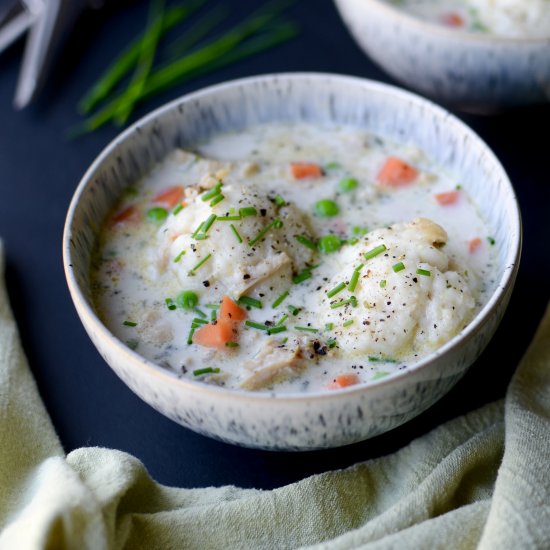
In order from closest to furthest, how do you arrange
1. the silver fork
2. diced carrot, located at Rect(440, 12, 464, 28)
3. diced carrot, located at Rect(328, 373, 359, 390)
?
diced carrot, located at Rect(328, 373, 359, 390)
diced carrot, located at Rect(440, 12, 464, 28)
the silver fork

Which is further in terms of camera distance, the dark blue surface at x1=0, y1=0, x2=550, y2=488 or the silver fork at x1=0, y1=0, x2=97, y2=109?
the silver fork at x1=0, y1=0, x2=97, y2=109

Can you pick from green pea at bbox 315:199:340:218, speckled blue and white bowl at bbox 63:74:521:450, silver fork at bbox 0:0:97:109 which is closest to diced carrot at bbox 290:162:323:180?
green pea at bbox 315:199:340:218

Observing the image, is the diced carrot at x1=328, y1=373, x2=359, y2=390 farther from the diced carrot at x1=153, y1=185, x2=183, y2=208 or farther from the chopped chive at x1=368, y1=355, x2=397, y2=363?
the diced carrot at x1=153, y1=185, x2=183, y2=208

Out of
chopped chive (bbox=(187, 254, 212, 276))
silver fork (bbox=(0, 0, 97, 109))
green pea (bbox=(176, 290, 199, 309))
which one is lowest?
green pea (bbox=(176, 290, 199, 309))

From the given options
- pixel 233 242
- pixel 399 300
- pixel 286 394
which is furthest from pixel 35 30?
pixel 286 394

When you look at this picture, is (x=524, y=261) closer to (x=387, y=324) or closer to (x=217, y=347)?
(x=387, y=324)

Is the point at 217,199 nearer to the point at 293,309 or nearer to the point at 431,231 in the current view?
the point at 293,309
